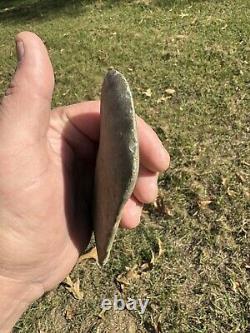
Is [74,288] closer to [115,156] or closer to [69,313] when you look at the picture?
[69,313]

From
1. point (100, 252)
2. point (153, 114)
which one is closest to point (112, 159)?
point (100, 252)

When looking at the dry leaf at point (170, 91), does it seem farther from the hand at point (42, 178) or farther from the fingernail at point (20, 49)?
the fingernail at point (20, 49)

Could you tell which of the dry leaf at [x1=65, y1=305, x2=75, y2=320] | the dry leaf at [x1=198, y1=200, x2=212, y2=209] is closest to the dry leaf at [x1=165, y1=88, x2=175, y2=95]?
the dry leaf at [x1=198, y1=200, x2=212, y2=209]

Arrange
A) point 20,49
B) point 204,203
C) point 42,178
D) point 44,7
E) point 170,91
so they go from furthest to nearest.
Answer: point 44,7 → point 170,91 → point 204,203 → point 42,178 → point 20,49

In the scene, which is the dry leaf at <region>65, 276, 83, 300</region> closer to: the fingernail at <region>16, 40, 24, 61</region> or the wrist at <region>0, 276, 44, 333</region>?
the wrist at <region>0, 276, 44, 333</region>

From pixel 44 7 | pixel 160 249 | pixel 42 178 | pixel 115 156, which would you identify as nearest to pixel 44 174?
pixel 42 178

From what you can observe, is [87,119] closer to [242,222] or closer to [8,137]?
[8,137]
